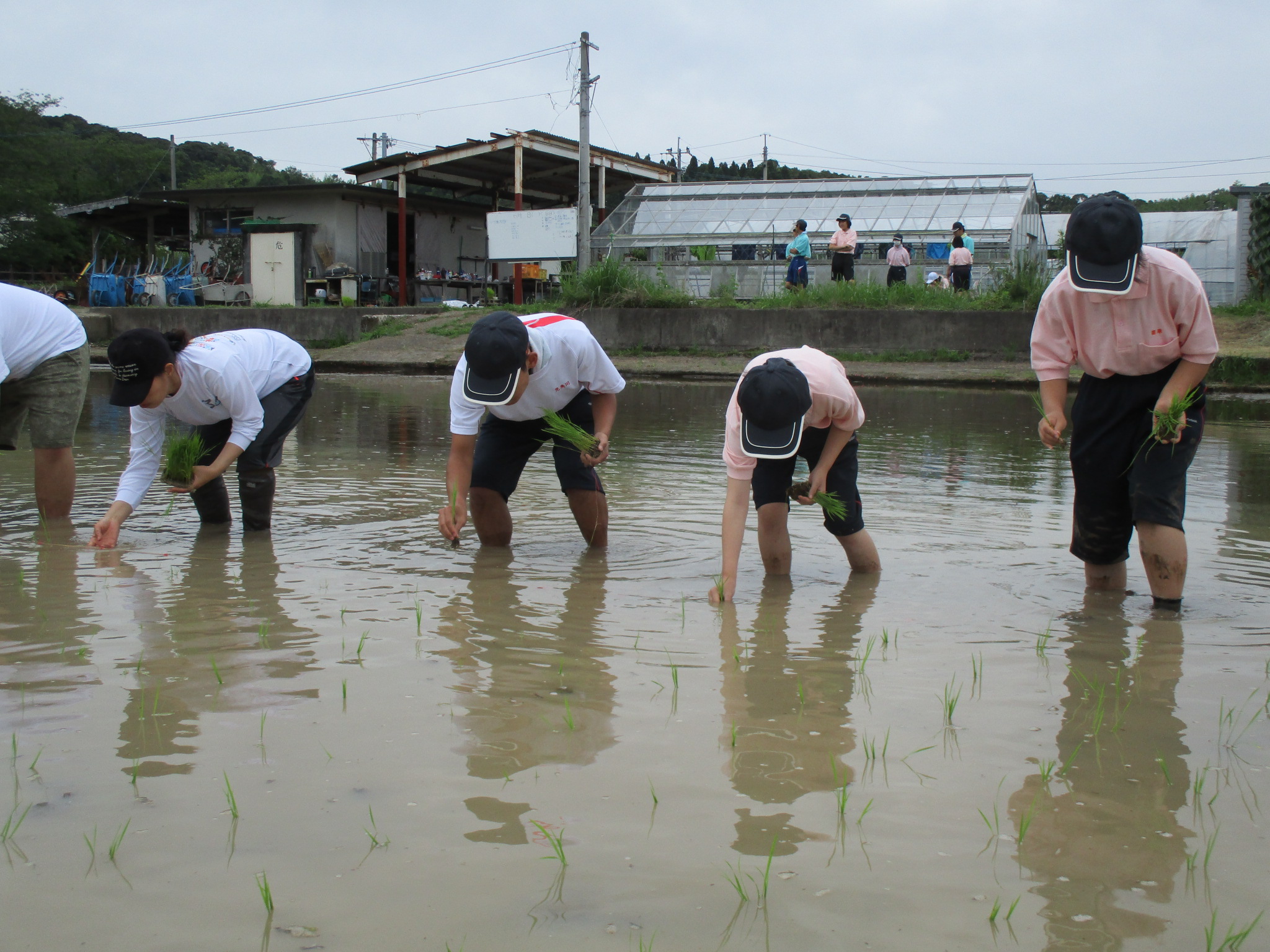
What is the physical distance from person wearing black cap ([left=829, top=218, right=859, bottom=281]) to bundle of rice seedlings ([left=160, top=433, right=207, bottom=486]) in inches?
522

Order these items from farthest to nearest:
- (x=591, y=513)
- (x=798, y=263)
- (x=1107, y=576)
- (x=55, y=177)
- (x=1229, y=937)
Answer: (x=55, y=177) < (x=798, y=263) < (x=591, y=513) < (x=1107, y=576) < (x=1229, y=937)

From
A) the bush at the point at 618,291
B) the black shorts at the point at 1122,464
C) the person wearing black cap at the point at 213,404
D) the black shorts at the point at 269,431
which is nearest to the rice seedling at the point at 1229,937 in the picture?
the black shorts at the point at 1122,464

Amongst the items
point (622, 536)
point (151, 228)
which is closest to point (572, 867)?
point (622, 536)

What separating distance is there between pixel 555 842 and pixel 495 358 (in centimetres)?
248

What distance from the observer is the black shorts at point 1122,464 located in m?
3.70

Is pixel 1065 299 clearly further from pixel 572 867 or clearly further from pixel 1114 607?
pixel 572 867

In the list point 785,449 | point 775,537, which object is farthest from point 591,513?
point 785,449

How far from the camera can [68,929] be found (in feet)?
5.87

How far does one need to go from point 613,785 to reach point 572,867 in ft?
1.18

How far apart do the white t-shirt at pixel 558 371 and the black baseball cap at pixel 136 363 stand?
4.09 feet

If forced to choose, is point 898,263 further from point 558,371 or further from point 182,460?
point 182,460

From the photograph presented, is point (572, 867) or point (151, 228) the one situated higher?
point (151, 228)

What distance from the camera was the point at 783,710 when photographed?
113 inches

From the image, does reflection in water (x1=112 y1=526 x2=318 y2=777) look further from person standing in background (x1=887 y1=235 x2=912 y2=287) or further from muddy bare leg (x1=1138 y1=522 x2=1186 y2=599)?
person standing in background (x1=887 y1=235 x2=912 y2=287)
